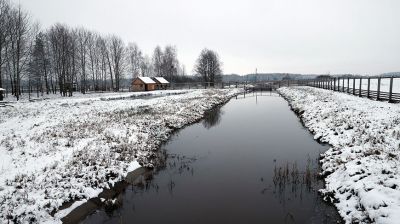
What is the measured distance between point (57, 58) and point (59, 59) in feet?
8.23

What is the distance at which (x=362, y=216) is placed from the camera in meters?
6.30

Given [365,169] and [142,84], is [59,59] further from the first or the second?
[365,169]

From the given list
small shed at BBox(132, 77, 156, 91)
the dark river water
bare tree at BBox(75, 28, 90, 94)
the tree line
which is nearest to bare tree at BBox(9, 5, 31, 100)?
the tree line

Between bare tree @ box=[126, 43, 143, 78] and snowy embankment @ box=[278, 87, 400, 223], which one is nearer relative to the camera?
snowy embankment @ box=[278, 87, 400, 223]

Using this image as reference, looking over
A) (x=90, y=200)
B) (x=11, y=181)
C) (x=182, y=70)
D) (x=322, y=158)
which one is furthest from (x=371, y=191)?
(x=182, y=70)

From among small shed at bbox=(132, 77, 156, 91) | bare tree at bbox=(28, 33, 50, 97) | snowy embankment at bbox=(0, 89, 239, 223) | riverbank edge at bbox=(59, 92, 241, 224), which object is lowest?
riverbank edge at bbox=(59, 92, 241, 224)

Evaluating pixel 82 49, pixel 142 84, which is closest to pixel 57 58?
pixel 82 49

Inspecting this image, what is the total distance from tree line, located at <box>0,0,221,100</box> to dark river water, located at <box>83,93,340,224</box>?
126 ft

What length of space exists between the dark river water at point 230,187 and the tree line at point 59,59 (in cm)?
3838

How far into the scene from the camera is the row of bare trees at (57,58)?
40.0 m

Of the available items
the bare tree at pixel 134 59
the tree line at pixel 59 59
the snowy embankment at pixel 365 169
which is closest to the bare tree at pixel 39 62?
the tree line at pixel 59 59

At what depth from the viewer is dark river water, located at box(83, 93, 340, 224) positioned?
23.9 feet

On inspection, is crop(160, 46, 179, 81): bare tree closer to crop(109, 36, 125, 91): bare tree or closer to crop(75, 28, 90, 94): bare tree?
crop(109, 36, 125, 91): bare tree

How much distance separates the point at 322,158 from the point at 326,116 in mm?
7860
